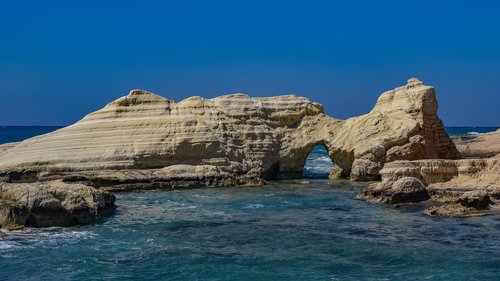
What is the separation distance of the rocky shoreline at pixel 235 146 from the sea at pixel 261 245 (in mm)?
6541

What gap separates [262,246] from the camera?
778 inches

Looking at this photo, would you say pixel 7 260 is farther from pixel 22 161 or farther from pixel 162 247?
pixel 22 161

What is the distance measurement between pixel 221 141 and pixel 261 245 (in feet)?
71.6

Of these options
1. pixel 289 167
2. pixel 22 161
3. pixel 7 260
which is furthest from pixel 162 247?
pixel 289 167

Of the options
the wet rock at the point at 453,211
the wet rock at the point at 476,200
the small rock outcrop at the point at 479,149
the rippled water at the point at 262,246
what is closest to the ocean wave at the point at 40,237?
the rippled water at the point at 262,246

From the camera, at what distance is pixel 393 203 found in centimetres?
2872

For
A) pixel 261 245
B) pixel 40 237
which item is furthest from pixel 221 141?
pixel 261 245

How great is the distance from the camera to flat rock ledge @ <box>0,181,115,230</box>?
22203 millimetres

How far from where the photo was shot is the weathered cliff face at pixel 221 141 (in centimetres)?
3756

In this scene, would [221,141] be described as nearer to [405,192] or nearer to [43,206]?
[405,192]

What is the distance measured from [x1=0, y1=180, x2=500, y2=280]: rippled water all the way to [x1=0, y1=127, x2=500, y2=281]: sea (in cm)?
3

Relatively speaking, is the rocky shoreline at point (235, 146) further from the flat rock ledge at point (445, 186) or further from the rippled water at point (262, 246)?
the rippled water at point (262, 246)

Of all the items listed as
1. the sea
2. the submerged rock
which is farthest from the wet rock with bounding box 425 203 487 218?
the submerged rock

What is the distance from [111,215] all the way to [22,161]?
1386 centimetres
